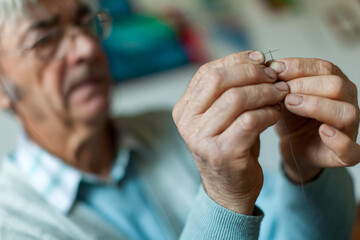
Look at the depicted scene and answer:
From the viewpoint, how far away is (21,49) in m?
0.75

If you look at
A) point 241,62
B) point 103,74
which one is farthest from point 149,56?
point 241,62

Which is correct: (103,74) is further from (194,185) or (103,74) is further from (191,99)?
(191,99)

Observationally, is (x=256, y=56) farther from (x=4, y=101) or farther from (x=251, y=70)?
(x=4, y=101)

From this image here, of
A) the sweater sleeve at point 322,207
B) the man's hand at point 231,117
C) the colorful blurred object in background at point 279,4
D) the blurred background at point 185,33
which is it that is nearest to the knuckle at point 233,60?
the man's hand at point 231,117

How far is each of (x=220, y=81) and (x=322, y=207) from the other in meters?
0.26

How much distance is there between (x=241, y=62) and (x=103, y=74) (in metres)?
0.52

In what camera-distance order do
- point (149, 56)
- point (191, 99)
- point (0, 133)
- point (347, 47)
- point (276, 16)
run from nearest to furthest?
1. point (191, 99)
2. point (347, 47)
3. point (0, 133)
4. point (149, 56)
5. point (276, 16)

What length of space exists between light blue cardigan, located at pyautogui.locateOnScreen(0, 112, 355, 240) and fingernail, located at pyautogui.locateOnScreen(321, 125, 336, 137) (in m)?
0.10

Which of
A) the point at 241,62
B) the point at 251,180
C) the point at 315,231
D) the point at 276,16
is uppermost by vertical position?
the point at 241,62

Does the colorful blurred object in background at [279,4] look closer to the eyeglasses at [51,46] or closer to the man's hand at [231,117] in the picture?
the eyeglasses at [51,46]

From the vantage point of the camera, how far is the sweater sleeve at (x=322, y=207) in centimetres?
48

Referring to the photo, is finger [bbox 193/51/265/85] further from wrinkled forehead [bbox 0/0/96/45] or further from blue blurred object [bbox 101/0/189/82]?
blue blurred object [bbox 101/0/189/82]

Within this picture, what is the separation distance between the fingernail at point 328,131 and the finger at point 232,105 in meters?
0.07

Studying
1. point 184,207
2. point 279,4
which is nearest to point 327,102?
point 184,207
